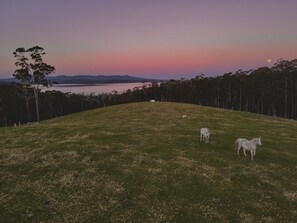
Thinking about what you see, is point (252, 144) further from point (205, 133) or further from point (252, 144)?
point (205, 133)

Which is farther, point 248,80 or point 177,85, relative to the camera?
point 177,85

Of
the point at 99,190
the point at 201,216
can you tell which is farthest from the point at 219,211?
the point at 99,190

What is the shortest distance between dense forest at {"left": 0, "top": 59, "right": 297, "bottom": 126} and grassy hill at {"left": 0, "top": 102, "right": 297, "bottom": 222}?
239ft

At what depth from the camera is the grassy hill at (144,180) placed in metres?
15.6

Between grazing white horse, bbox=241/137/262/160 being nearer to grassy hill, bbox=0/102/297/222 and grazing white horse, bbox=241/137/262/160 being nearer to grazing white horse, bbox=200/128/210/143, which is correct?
grassy hill, bbox=0/102/297/222

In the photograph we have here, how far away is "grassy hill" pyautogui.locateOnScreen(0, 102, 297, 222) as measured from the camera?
15.6m

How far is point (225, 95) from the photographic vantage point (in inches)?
5340

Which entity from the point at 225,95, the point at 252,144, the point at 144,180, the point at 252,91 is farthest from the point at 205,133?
the point at 225,95

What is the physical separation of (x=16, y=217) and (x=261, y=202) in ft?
46.9

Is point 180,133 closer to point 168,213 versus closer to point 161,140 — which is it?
point 161,140

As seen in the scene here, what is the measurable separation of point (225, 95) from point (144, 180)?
122712 millimetres

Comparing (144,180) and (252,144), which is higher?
(252,144)

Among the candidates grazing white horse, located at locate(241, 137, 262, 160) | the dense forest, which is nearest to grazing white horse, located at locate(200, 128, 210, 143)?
grazing white horse, located at locate(241, 137, 262, 160)

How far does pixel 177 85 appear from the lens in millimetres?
164750
